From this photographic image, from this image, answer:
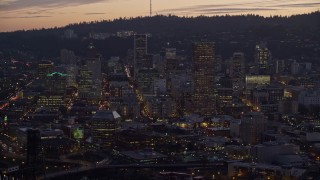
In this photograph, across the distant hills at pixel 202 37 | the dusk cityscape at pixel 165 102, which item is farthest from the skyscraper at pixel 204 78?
the distant hills at pixel 202 37

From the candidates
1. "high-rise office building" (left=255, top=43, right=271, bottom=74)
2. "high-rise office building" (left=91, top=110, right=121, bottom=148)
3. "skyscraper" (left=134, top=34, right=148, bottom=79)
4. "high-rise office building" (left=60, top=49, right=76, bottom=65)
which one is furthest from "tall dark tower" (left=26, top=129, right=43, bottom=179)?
"high-rise office building" (left=60, top=49, right=76, bottom=65)

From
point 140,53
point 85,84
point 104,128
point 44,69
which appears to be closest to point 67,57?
point 140,53

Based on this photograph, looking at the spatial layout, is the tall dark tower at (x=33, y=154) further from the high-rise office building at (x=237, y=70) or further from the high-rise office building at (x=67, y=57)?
the high-rise office building at (x=67, y=57)

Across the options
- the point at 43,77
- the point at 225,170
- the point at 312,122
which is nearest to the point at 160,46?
the point at 43,77

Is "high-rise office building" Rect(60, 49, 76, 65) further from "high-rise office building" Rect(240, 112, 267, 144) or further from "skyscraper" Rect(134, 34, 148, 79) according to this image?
"high-rise office building" Rect(240, 112, 267, 144)

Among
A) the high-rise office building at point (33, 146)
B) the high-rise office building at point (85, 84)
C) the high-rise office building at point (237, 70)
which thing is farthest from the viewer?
the high-rise office building at point (237, 70)
